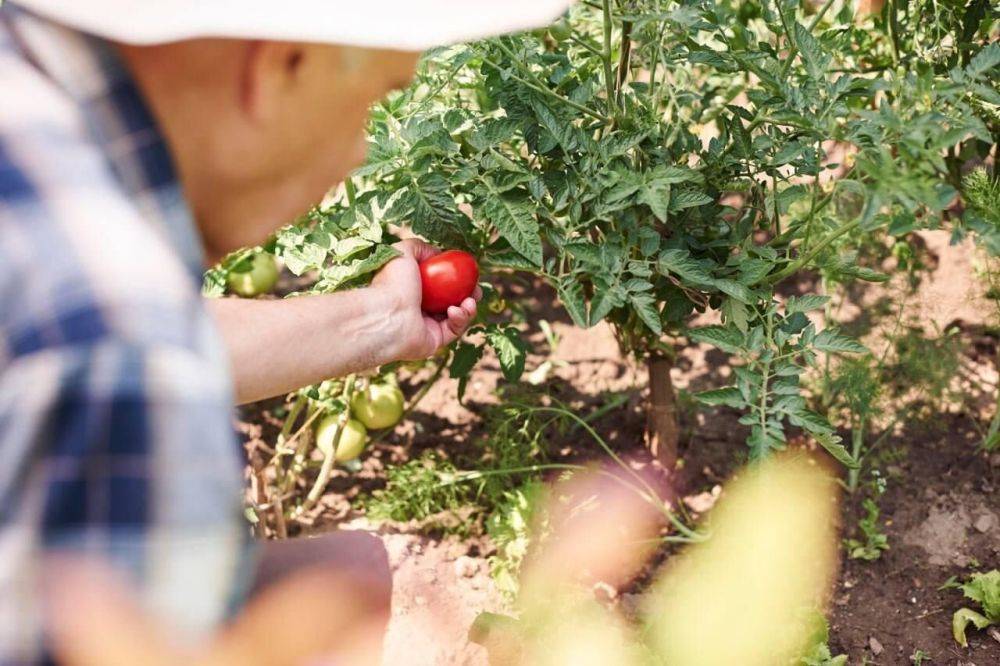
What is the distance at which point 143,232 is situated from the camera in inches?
29.9

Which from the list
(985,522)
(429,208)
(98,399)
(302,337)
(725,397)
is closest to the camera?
(98,399)

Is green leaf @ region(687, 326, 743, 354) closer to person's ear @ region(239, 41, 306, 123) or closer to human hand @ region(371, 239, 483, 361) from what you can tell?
human hand @ region(371, 239, 483, 361)

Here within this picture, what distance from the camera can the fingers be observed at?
1621 millimetres

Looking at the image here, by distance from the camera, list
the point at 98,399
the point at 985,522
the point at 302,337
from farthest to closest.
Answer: the point at 985,522 → the point at 302,337 → the point at 98,399

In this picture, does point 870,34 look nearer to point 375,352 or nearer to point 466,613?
point 375,352

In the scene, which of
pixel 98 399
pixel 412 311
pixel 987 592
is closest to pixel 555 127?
pixel 412 311

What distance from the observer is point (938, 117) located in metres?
1.27

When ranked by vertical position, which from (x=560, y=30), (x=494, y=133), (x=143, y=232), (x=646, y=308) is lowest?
(x=646, y=308)

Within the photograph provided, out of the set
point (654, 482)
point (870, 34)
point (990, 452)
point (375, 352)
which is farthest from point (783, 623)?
point (870, 34)

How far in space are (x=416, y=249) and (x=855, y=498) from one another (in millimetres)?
1011

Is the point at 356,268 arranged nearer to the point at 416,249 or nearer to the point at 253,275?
the point at 416,249

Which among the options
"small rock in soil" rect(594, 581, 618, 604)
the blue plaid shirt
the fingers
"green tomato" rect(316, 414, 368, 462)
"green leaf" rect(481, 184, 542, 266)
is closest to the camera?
the blue plaid shirt

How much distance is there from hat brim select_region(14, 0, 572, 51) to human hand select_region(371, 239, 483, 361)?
730mm

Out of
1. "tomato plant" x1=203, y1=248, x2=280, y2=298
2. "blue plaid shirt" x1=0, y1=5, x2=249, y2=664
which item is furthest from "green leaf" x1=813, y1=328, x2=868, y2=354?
"tomato plant" x1=203, y1=248, x2=280, y2=298
